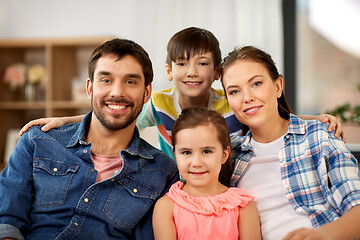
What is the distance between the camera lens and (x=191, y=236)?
1.45 metres

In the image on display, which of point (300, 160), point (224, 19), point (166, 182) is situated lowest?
point (166, 182)

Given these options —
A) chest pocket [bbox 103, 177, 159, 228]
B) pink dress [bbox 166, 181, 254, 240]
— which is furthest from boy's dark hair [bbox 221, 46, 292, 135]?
chest pocket [bbox 103, 177, 159, 228]

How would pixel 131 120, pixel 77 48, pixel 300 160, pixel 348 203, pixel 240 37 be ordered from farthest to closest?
1. pixel 77 48
2. pixel 240 37
3. pixel 131 120
4. pixel 300 160
5. pixel 348 203

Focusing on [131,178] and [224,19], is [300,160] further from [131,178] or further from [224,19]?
[224,19]

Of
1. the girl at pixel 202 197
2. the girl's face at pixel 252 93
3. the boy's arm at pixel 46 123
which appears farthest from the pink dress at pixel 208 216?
the boy's arm at pixel 46 123

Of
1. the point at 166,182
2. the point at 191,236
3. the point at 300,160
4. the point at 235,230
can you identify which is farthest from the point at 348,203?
the point at 166,182

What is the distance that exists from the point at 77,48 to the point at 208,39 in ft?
8.13

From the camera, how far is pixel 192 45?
2.02m

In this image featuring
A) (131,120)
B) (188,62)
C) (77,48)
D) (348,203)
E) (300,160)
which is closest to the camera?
(348,203)

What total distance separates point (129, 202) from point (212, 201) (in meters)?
0.33

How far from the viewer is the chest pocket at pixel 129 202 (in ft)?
5.15

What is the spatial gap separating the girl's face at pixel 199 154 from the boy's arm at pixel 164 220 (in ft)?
0.40

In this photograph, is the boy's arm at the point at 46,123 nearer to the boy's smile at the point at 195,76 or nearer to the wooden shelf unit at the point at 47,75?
the boy's smile at the point at 195,76

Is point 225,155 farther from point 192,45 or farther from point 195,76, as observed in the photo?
point 192,45
